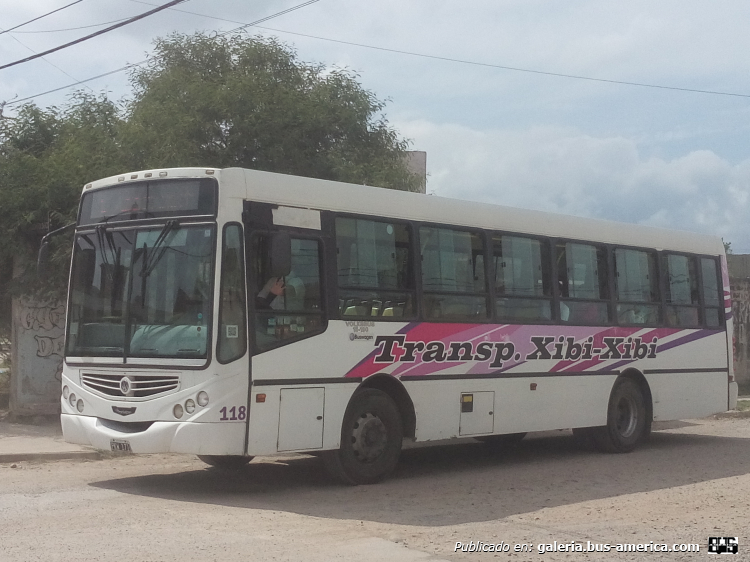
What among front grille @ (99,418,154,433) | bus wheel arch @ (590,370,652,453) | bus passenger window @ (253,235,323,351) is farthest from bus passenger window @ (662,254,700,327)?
front grille @ (99,418,154,433)

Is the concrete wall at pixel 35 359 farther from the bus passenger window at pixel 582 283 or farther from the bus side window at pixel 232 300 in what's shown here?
the bus passenger window at pixel 582 283

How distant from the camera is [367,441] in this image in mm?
10258

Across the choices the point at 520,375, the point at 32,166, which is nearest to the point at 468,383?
the point at 520,375

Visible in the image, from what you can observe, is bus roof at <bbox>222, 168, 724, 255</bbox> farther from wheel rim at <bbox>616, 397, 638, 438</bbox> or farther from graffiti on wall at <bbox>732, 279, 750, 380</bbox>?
graffiti on wall at <bbox>732, 279, 750, 380</bbox>

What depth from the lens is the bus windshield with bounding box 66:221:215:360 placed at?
361 inches

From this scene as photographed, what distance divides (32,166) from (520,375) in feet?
28.6

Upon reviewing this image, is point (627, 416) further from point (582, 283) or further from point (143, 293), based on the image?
point (143, 293)

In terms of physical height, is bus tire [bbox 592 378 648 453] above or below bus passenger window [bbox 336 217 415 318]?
below

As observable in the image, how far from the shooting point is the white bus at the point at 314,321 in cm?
912

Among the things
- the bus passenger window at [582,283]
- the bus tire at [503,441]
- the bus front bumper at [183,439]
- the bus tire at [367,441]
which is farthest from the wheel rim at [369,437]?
the bus tire at [503,441]

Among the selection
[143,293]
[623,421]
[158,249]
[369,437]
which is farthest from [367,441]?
[623,421]

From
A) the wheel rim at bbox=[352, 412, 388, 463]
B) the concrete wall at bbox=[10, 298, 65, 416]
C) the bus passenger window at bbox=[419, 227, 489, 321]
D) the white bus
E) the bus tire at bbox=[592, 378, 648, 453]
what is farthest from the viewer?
the concrete wall at bbox=[10, 298, 65, 416]

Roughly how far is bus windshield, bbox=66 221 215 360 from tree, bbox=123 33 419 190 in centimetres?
543

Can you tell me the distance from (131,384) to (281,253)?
194cm
